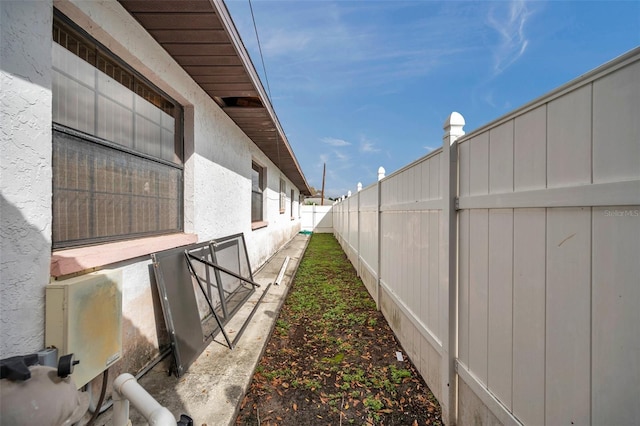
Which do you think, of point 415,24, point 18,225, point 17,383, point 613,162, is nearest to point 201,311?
point 18,225

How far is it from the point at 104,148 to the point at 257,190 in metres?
5.49

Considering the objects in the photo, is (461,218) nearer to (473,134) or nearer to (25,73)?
(473,134)

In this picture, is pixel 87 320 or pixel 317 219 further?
pixel 317 219

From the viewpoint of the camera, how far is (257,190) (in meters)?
7.75

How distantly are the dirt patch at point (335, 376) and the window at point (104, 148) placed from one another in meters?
1.85

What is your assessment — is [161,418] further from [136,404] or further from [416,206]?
[416,206]

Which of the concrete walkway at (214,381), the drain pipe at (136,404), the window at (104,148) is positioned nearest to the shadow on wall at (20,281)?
the window at (104,148)

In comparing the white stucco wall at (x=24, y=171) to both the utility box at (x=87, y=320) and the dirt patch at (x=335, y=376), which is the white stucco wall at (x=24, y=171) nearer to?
the utility box at (x=87, y=320)

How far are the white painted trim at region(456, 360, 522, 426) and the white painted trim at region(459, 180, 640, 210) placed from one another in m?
1.09

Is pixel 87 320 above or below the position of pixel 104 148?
below

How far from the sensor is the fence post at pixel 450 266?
206 centimetres

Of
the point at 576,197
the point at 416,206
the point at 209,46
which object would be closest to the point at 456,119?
the point at 416,206

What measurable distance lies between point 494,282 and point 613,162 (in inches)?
34.5

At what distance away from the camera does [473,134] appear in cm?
193
